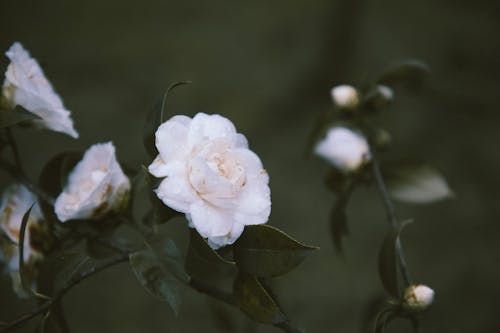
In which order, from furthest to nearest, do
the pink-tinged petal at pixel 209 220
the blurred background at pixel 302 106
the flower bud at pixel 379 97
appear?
1. the blurred background at pixel 302 106
2. the flower bud at pixel 379 97
3. the pink-tinged petal at pixel 209 220

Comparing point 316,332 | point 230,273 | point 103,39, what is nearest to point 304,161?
point 316,332

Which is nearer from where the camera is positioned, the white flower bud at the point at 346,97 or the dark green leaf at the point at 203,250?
the dark green leaf at the point at 203,250

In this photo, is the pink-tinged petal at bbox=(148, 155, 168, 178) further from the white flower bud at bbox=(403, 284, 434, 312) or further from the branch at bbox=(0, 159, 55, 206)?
the white flower bud at bbox=(403, 284, 434, 312)

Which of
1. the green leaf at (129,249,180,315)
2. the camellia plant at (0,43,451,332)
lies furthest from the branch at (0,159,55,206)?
the green leaf at (129,249,180,315)

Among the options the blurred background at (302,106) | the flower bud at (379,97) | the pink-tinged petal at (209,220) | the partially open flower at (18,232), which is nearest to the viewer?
the pink-tinged petal at (209,220)

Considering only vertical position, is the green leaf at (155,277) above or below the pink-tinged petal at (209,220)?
below

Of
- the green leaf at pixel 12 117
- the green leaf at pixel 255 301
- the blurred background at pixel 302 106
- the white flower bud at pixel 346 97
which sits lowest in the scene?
the blurred background at pixel 302 106

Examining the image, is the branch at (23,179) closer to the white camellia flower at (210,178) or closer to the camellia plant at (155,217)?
the camellia plant at (155,217)

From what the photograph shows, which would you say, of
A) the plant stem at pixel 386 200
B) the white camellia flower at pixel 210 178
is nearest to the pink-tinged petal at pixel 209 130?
the white camellia flower at pixel 210 178
